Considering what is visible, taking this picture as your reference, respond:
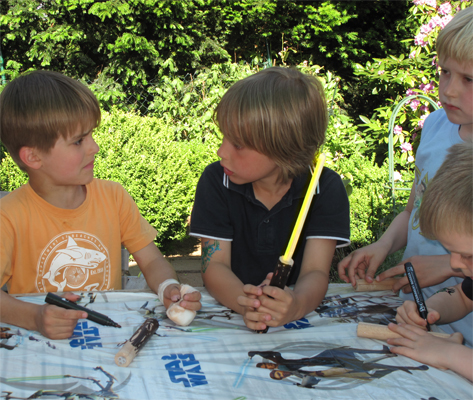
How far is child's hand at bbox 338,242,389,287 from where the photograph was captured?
1.60m

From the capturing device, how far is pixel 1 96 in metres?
1.67

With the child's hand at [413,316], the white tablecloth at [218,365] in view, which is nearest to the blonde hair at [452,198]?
the child's hand at [413,316]

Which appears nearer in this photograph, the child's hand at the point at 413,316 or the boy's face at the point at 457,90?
the child's hand at the point at 413,316

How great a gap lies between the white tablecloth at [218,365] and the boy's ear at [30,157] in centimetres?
68

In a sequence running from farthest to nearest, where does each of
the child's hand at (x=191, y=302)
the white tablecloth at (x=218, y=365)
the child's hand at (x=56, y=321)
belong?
the child's hand at (x=191, y=302) < the child's hand at (x=56, y=321) < the white tablecloth at (x=218, y=365)

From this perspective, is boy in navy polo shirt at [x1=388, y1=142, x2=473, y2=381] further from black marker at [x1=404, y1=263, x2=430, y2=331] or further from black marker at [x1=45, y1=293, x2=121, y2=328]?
black marker at [x1=45, y1=293, x2=121, y2=328]

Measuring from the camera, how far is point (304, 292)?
4.61 feet

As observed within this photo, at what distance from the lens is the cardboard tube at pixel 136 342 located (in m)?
→ 1.03

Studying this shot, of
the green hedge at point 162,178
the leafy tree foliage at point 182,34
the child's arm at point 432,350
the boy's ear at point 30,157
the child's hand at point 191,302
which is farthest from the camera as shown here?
the leafy tree foliage at point 182,34

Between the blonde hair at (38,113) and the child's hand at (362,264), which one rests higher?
the blonde hair at (38,113)

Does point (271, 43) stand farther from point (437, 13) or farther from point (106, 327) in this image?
point (106, 327)

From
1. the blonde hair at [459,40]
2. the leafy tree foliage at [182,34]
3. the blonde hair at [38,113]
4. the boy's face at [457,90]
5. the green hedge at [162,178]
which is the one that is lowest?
the green hedge at [162,178]

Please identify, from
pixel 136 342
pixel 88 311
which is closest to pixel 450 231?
pixel 136 342

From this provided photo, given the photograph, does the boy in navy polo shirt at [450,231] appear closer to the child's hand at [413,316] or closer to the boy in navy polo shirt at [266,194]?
the child's hand at [413,316]
